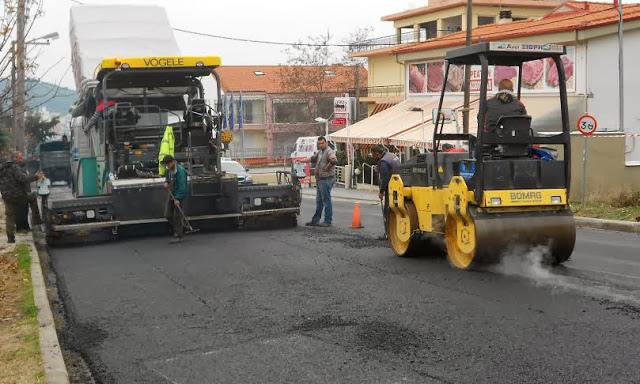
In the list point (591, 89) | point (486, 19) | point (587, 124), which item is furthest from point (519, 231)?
point (486, 19)

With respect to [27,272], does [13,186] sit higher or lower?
higher

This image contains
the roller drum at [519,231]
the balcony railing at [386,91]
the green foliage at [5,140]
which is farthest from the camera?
the balcony railing at [386,91]

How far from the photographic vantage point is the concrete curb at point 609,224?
1558 cm

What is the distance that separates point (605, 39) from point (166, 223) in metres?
17.4

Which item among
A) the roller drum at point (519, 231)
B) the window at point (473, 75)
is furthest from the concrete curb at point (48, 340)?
the window at point (473, 75)

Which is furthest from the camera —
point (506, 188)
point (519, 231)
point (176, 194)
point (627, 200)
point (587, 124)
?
point (627, 200)

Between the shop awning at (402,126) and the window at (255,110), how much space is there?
1278 inches

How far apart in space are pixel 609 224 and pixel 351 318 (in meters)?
10.2

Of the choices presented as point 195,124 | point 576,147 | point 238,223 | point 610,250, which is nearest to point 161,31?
point 195,124

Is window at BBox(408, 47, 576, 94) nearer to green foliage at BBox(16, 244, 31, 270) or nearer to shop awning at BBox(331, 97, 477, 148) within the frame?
shop awning at BBox(331, 97, 477, 148)

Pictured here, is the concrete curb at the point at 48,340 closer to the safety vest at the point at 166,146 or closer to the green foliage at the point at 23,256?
the green foliage at the point at 23,256

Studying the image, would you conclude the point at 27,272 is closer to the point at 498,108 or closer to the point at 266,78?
the point at 498,108

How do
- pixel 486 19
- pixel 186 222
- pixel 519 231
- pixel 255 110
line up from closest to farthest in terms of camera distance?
pixel 519 231
pixel 186 222
pixel 486 19
pixel 255 110

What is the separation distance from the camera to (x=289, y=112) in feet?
230
